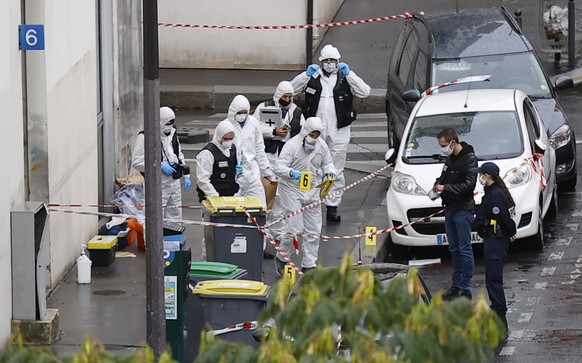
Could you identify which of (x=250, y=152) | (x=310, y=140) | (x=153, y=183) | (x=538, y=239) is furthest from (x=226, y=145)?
(x=153, y=183)

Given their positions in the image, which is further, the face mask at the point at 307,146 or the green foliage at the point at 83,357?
the face mask at the point at 307,146

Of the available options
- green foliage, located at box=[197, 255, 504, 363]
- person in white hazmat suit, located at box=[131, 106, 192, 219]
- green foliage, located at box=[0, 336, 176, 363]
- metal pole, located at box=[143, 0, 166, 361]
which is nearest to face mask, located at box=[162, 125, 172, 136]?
person in white hazmat suit, located at box=[131, 106, 192, 219]

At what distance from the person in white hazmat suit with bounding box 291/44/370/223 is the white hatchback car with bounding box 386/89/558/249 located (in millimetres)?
903

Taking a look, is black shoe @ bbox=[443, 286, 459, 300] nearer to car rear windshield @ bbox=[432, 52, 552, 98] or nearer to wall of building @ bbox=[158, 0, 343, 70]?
car rear windshield @ bbox=[432, 52, 552, 98]

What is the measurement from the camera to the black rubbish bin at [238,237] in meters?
12.9

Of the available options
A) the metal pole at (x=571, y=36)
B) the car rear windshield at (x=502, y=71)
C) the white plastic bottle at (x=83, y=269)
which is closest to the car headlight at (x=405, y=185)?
the car rear windshield at (x=502, y=71)

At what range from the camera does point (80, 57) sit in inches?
555

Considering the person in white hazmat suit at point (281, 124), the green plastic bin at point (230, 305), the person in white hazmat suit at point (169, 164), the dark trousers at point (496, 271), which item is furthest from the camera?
the person in white hazmat suit at point (281, 124)

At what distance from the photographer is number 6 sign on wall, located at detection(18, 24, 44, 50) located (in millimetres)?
11570

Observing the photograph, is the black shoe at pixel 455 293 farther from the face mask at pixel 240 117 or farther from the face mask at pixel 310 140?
the face mask at pixel 240 117

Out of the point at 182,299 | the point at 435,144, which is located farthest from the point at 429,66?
the point at 182,299

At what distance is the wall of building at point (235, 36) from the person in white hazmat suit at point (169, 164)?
10219 mm

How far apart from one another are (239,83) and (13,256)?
13.0 meters

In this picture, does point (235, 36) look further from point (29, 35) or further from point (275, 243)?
point (29, 35)
